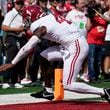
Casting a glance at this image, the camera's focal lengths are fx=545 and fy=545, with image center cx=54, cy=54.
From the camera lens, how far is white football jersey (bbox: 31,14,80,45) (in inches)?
334

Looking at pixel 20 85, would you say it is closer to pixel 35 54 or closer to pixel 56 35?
pixel 35 54

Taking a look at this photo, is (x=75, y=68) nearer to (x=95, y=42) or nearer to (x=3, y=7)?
(x=95, y=42)

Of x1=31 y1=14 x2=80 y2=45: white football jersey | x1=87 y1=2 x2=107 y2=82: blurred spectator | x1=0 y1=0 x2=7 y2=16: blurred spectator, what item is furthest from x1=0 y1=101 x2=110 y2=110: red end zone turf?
x1=0 y1=0 x2=7 y2=16: blurred spectator

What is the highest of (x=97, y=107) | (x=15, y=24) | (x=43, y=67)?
(x=15, y=24)

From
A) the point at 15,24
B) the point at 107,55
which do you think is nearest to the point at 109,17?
the point at 107,55

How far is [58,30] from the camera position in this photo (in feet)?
27.9

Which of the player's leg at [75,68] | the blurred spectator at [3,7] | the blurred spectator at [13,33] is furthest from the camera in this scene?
the blurred spectator at [3,7]

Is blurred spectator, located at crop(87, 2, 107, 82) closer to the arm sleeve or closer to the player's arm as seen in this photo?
the player's arm

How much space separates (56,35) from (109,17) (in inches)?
178

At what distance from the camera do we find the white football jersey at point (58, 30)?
848 centimetres

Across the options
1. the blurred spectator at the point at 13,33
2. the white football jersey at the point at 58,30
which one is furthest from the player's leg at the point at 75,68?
the blurred spectator at the point at 13,33

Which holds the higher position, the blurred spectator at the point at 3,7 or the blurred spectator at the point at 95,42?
the blurred spectator at the point at 3,7

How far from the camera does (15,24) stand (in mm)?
11383

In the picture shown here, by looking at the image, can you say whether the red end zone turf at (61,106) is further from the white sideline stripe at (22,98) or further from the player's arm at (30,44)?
the player's arm at (30,44)
